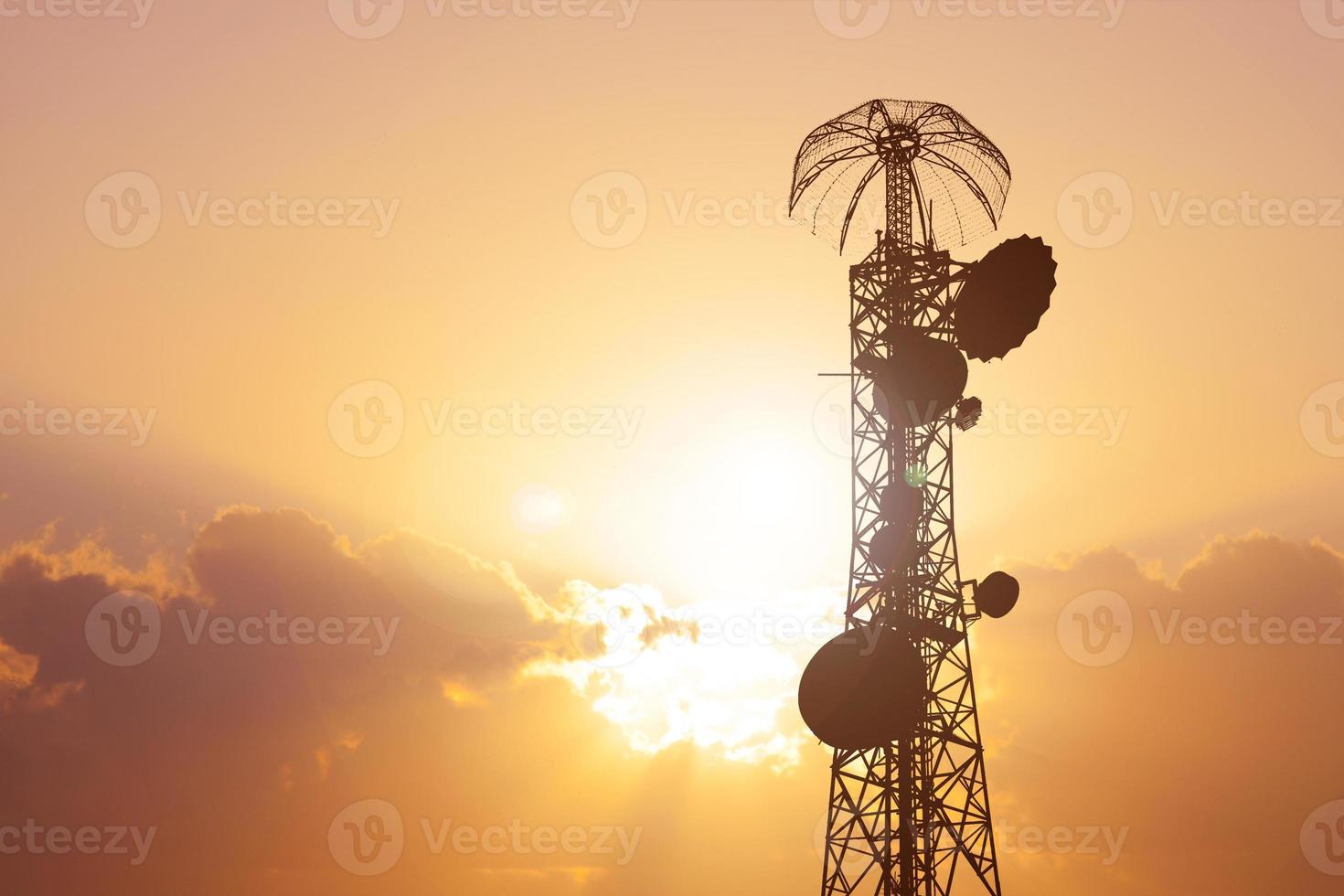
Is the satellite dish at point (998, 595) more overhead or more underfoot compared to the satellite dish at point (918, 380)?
more underfoot

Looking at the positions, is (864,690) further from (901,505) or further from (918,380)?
(918,380)

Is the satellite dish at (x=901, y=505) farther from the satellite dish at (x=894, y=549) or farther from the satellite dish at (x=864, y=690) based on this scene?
the satellite dish at (x=864, y=690)

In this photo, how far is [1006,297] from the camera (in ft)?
170

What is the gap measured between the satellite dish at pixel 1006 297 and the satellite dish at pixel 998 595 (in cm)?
947

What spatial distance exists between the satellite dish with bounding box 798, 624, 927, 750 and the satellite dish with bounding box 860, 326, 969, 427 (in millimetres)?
9297

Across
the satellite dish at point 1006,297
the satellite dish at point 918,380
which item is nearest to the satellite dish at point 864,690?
the satellite dish at point 918,380

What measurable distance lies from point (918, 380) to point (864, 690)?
13.0m

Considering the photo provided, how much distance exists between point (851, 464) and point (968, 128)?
15.3m

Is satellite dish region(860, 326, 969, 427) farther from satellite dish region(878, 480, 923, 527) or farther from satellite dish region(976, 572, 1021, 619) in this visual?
satellite dish region(976, 572, 1021, 619)

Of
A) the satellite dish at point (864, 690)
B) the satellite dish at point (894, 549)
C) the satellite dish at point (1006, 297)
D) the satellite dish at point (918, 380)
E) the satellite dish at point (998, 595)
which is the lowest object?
the satellite dish at point (864, 690)

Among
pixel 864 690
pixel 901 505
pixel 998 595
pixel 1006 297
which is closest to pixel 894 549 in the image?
pixel 901 505

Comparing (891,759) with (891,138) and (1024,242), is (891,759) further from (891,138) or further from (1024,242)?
(891,138)

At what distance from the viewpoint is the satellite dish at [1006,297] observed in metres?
51.4

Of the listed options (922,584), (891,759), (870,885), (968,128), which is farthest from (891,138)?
(870,885)
